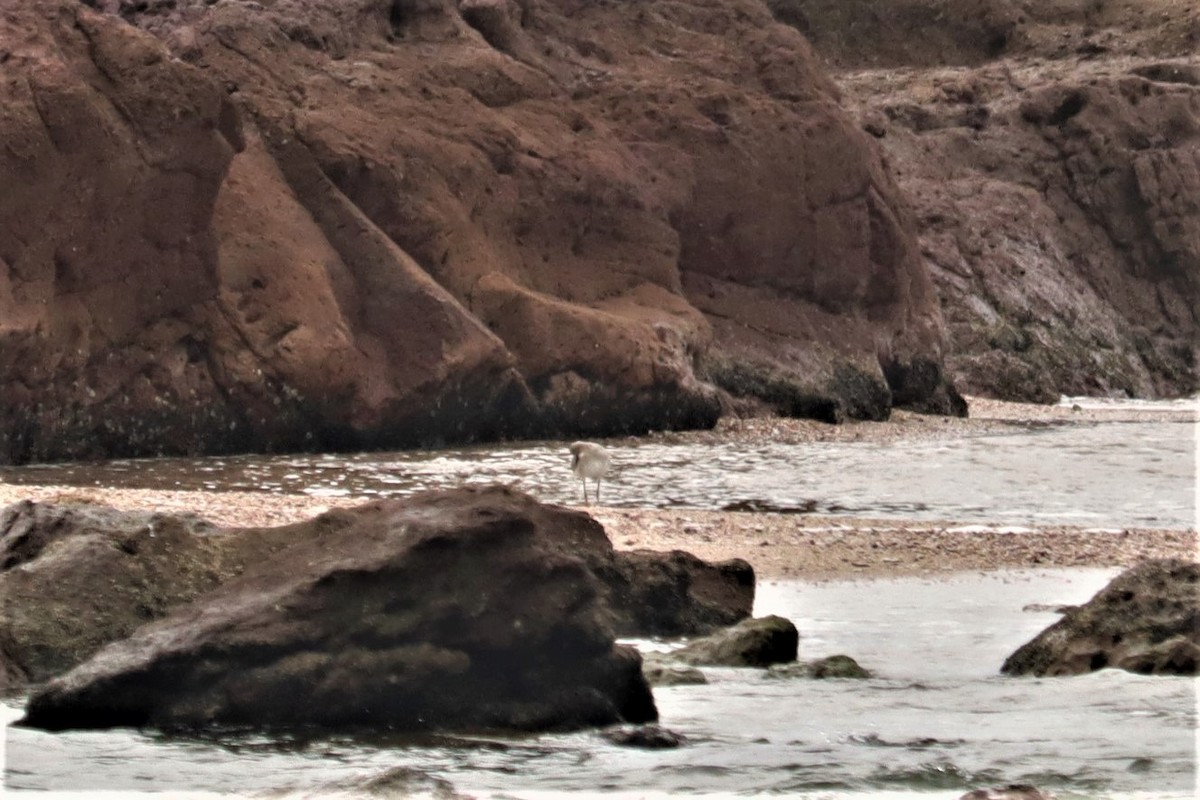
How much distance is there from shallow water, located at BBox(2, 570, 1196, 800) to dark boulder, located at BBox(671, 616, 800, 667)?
0.13 metres

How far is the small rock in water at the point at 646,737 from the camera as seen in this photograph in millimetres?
6535

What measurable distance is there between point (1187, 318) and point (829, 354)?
14489 millimetres

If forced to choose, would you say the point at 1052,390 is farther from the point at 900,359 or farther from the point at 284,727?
the point at 284,727

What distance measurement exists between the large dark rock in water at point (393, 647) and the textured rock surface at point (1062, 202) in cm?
2419

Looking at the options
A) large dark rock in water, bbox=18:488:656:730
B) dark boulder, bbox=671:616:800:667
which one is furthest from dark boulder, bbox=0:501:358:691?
dark boulder, bbox=671:616:800:667

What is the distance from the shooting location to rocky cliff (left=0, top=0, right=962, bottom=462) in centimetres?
1723

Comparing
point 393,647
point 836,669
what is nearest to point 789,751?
point 393,647

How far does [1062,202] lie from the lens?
118ft

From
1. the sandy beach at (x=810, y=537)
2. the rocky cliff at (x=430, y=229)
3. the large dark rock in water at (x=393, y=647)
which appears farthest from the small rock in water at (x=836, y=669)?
the rocky cliff at (x=430, y=229)

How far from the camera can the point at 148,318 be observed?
17.8m

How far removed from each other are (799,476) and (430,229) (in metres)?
5.33

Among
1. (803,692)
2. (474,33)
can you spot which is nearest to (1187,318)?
(474,33)

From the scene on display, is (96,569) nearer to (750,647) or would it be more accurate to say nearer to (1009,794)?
(750,647)

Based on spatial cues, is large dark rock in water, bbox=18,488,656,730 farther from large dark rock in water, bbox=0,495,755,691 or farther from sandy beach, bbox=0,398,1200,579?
sandy beach, bbox=0,398,1200,579
